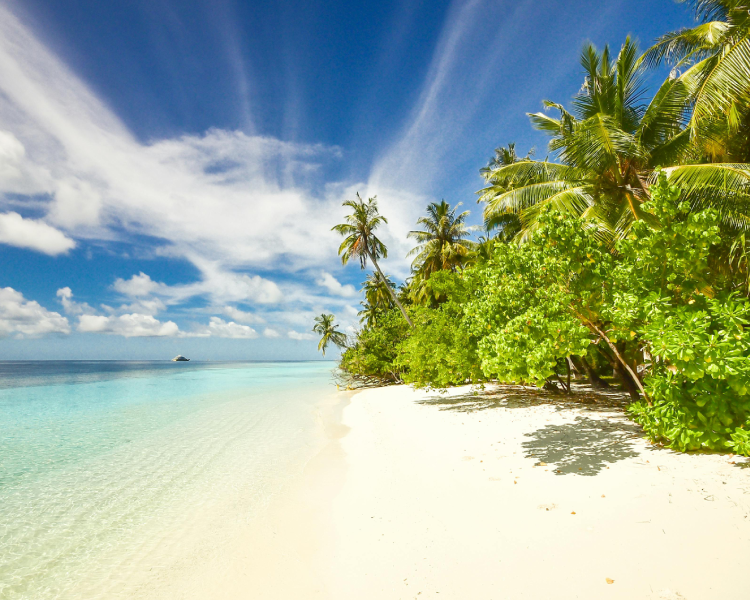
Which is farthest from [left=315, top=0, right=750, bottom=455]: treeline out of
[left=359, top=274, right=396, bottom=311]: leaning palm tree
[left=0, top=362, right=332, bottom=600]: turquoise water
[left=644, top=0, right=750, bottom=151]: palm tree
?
[left=359, top=274, right=396, bottom=311]: leaning palm tree

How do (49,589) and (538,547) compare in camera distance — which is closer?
(538,547)

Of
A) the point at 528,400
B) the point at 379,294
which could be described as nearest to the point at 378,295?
the point at 379,294

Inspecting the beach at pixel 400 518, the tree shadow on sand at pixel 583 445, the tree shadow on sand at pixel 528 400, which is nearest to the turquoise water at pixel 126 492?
the beach at pixel 400 518

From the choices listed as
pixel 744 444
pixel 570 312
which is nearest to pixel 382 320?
pixel 570 312

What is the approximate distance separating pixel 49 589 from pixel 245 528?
80.5 inches

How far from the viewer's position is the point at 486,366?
543cm

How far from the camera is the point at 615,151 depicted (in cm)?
862

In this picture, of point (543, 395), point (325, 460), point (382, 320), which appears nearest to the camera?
point (325, 460)

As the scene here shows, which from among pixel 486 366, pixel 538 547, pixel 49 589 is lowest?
pixel 49 589

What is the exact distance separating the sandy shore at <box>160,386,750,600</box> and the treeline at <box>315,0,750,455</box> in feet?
3.92

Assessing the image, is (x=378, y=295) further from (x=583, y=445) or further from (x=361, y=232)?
(x=583, y=445)

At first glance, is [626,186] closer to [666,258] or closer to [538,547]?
[666,258]

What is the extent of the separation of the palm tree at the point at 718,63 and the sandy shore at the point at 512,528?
6441 millimetres

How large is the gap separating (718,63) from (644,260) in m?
4.79
